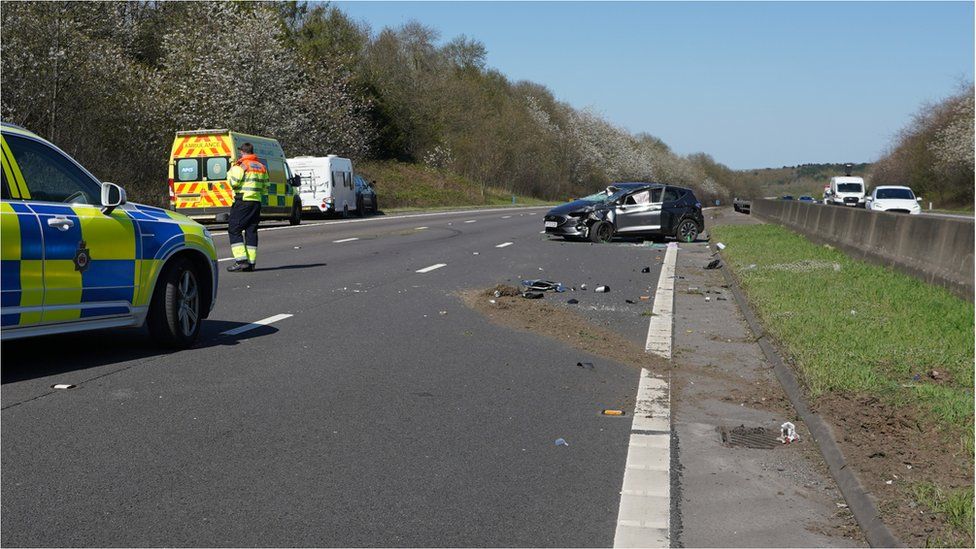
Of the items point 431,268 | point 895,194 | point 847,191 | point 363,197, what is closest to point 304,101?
point 363,197

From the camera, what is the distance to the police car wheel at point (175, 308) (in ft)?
Result: 27.7

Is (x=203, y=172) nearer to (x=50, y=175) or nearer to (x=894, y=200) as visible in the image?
(x=50, y=175)

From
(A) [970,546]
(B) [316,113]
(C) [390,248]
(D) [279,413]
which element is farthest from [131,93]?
(A) [970,546]

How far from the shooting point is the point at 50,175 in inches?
299

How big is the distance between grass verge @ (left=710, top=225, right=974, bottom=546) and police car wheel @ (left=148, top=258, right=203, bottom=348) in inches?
193

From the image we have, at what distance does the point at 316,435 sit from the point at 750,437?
2.57 meters

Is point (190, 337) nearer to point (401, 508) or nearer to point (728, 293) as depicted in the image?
point (401, 508)

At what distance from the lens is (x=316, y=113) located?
61469 mm

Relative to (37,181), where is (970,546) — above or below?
below

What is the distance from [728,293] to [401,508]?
1093cm

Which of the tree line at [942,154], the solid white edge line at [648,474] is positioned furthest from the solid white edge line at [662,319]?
the tree line at [942,154]

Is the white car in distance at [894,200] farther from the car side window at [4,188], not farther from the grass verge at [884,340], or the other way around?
the car side window at [4,188]

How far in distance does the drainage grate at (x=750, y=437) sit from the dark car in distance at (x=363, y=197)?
3623cm

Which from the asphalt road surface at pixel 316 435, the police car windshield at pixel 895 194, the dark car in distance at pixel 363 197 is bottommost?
the dark car in distance at pixel 363 197
